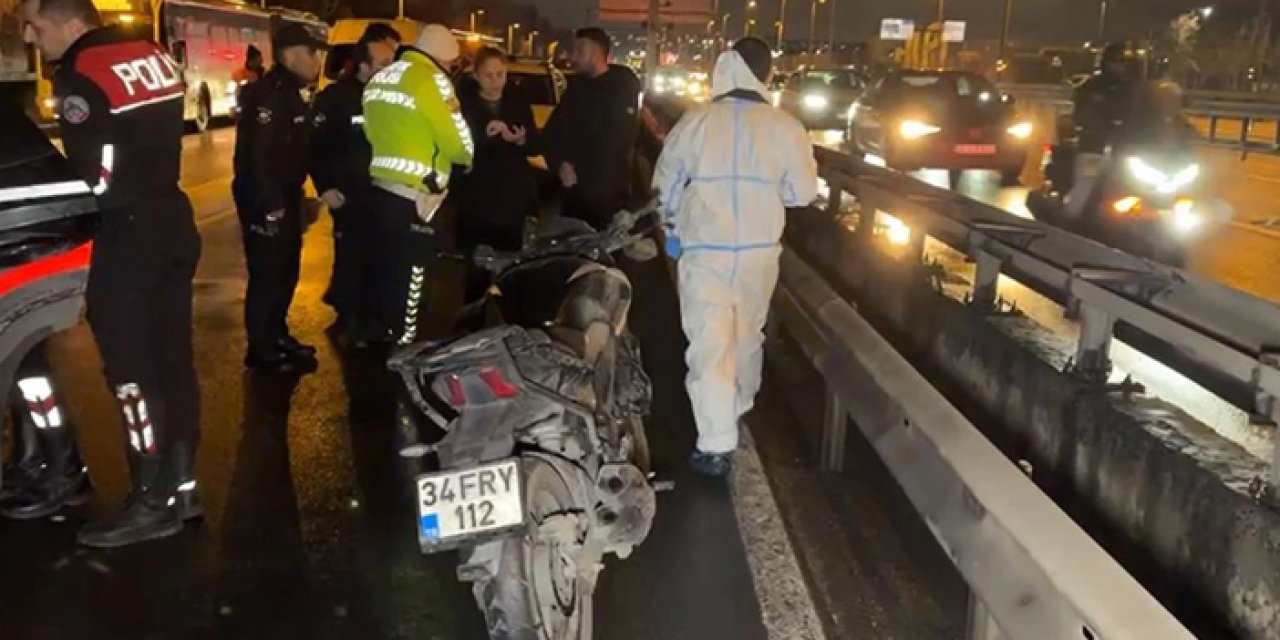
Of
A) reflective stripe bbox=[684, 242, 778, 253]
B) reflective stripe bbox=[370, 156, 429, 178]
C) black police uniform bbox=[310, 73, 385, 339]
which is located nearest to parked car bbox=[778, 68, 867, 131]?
black police uniform bbox=[310, 73, 385, 339]

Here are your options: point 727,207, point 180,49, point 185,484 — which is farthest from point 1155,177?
point 180,49

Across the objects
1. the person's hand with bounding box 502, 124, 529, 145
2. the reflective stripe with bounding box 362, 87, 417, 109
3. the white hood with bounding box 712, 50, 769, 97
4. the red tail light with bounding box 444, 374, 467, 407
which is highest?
the white hood with bounding box 712, 50, 769, 97

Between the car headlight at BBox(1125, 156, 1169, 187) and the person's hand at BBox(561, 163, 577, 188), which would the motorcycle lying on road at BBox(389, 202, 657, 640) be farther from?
the car headlight at BBox(1125, 156, 1169, 187)

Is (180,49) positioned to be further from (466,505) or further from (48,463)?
(466,505)

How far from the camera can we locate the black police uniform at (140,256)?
5.04 m

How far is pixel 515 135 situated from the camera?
9.15 meters

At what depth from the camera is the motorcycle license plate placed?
3.71 m

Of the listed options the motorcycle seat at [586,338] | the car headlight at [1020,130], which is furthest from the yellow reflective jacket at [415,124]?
the car headlight at [1020,130]

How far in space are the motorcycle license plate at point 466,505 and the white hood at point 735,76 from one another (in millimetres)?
2919

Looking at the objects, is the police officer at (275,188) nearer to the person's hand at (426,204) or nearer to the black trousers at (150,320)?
the person's hand at (426,204)

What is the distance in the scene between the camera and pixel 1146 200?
10.1m

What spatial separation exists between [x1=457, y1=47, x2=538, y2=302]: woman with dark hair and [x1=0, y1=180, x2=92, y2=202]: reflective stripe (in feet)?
14.3

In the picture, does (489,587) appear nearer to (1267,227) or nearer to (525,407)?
(525,407)

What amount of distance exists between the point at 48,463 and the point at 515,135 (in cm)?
420
